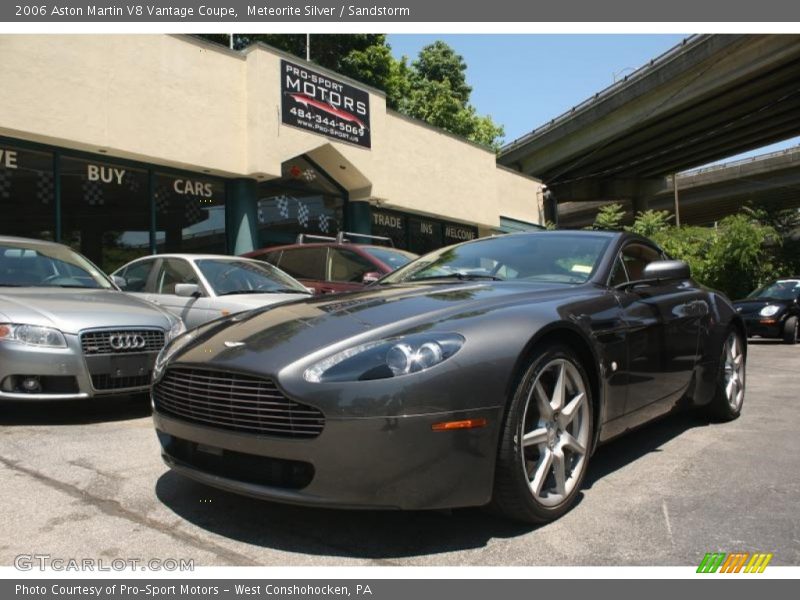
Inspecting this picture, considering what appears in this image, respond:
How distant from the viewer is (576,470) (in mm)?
3092

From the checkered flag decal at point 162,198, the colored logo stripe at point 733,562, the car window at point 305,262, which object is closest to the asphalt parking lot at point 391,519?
the colored logo stripe at point 733,562

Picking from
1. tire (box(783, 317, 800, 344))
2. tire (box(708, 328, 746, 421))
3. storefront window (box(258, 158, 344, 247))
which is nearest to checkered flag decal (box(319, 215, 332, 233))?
storefront window (box(258, 158, 344, 247))

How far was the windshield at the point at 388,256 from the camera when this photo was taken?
8.75m

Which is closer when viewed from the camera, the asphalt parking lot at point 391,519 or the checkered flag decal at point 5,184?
the asphalt parking lot at point 391,519

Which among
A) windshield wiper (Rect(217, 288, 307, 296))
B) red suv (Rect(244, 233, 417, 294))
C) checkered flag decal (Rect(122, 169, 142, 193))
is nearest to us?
windshield wiper (Rect(217, 288, 307, 296))

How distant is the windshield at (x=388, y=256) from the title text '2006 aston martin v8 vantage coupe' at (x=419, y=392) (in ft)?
16.4

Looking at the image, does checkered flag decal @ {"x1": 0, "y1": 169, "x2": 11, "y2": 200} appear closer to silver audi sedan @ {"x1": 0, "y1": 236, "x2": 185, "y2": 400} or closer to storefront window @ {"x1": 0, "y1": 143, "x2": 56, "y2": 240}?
storefront window @ {"x1": 0, "y1": 143, "x2": 56, "y2": 240}

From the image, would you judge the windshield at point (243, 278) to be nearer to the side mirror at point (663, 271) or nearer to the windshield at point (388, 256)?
the windshield at point (388, 256)

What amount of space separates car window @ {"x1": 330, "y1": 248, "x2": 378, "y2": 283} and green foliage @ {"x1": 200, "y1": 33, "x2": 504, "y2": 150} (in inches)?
812

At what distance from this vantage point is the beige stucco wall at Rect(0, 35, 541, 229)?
400 inches
